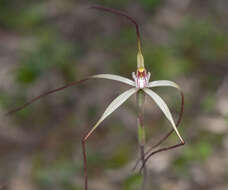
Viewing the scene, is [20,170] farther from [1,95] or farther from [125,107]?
[125,107]

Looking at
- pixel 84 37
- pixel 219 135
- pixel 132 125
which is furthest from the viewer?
pixel 84 37

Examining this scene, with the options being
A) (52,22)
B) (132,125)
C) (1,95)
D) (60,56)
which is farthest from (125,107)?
(52,22)

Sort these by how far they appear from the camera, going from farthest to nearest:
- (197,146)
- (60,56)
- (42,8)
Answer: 1. (42,8)
2. (60,56)
3. (197,146)

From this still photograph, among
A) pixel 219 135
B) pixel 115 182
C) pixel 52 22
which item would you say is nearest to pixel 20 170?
pixel 115 182

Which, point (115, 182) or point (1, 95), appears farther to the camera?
point (1, 95)

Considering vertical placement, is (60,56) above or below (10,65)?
above

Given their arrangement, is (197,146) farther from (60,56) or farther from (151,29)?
(151,29)
